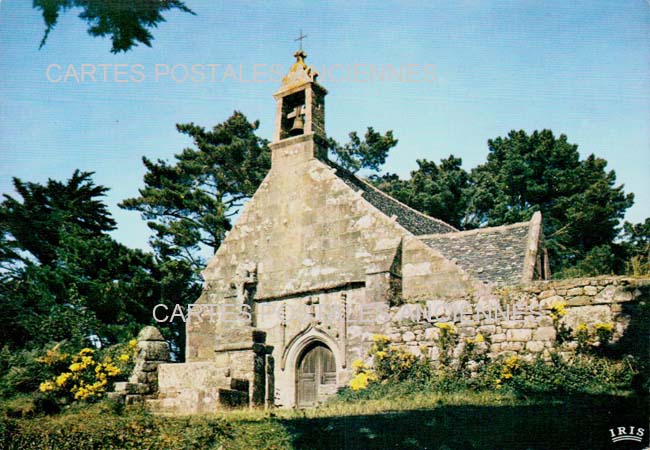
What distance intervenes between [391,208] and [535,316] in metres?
7.88

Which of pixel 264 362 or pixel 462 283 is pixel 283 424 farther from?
pixel 462 283

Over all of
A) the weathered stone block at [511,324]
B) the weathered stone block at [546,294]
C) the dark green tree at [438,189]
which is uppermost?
the dark green tree at [438,189]

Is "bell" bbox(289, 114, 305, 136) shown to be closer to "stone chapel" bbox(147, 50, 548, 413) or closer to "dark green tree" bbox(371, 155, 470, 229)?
"stone chapel" bbox(147, 50, 548, 413)

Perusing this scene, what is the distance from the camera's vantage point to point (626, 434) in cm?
710

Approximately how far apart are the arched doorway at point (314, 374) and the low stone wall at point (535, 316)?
303 centimetres

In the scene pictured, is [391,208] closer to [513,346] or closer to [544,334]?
[513,346]

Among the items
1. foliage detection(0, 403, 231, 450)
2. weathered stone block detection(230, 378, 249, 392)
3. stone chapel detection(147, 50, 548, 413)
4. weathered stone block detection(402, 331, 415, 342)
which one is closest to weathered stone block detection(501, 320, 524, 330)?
stone chapel detection(147, 50, 548, 413)

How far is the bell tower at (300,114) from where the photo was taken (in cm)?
1750

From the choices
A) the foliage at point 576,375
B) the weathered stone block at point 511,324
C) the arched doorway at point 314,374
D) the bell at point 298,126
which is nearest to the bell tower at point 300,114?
the bell at point 298,126

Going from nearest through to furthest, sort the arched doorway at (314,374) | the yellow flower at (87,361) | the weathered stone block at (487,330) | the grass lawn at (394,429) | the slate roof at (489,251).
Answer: the grass lawn at (394,429), the weathered stone block at (487,330), the yellow flower at (87,361), the slate roof at (489,251), the arched doorway at (314,374)

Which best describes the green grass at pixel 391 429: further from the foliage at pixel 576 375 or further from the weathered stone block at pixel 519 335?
the weathered stone block at pixel 519 335

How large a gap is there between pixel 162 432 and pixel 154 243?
20.7 metres

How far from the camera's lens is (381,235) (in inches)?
Answer: 600

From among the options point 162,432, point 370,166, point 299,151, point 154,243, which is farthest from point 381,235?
point 370,166
